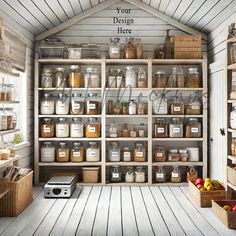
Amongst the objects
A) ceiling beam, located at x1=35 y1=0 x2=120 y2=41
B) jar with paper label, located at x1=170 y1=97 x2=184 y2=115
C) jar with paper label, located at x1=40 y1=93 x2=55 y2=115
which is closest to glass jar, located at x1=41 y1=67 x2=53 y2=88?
jar with paper label, located at x1=40 y1=93 x2=55 y2=115

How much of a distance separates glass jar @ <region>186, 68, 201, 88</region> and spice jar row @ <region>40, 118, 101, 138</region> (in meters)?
1.39

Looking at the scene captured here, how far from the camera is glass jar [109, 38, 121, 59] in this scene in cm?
516

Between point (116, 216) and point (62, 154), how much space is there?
68.8 inches

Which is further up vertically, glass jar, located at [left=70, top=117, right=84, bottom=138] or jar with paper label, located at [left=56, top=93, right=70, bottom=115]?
jar with paper label, located at [left=56, top=93, right=70, bottom=115]

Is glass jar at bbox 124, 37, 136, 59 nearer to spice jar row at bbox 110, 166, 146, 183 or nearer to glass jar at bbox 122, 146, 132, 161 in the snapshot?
glass jar at bbox 122, 146, 132, 161

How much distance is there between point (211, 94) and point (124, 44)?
1454 millimetres

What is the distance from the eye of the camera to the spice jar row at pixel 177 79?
17.0 ft

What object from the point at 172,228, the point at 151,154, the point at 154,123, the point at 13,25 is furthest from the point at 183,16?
the point at 172,228

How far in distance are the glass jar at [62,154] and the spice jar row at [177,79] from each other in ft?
5.10

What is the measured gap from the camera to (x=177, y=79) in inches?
205

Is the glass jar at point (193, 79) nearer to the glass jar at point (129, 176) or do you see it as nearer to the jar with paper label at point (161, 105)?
the jar with paper label at point (161, 105)

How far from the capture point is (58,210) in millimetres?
3891

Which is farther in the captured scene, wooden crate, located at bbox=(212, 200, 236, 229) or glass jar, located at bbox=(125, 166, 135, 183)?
glass jar, located at bbox=(125, 166, 135, 183)

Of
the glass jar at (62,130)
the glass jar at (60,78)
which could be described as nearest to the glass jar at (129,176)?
the glass jar at (62,130)
